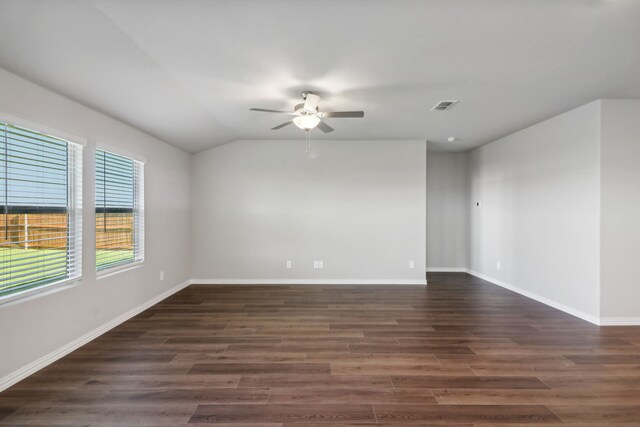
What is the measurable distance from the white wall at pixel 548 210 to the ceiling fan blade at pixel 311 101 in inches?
132

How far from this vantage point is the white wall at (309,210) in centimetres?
542

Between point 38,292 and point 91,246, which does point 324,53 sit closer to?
point 91,246

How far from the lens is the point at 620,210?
3480mm

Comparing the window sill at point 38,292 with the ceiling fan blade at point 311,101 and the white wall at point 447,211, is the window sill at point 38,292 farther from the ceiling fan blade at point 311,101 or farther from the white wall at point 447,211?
the white wall at point 447,211

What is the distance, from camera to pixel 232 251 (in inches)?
214

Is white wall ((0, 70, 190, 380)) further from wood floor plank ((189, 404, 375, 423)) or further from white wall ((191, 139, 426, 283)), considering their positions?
wood floor plank ((189, 404, 375, 423))

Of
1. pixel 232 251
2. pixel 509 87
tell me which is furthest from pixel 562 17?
pixel 232 251

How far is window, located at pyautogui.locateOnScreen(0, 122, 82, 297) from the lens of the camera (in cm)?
227

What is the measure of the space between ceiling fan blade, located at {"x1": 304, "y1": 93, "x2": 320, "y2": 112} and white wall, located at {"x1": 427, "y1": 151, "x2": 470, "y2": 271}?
4.17 meters

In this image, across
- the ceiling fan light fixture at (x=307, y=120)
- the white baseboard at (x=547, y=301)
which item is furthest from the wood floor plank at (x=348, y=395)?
the white baseboard at (x=547, y=301)

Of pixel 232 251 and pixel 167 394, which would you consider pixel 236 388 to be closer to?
pixel 167 394

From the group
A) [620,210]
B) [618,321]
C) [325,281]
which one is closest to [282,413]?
[325,281]

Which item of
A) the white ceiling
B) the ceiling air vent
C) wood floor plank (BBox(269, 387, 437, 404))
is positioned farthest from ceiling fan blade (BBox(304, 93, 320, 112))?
wood floor plank (BBox(269, 387, 437, 404))

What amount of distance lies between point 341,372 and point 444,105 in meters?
3.24
